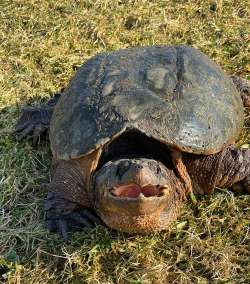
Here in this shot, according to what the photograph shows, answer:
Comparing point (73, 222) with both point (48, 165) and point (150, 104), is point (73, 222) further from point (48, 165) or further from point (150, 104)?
point (150, 104)

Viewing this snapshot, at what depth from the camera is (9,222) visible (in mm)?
3604

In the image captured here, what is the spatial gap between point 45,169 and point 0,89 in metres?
1.09

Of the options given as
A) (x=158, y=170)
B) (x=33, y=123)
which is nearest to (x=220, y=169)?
(x=158, y=170)

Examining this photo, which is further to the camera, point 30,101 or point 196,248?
point 30,101

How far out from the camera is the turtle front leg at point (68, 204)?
11.4 ft

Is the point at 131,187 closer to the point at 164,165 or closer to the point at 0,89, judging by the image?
the point at 164,165

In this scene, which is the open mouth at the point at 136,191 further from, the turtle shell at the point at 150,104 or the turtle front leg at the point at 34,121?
the turtle front leg at the point at 34,121

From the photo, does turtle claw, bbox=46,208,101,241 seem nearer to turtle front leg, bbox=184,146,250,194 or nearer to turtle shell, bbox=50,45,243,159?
turtle shell, bbox=50,45,243,159

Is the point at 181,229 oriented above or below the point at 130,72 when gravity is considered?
below

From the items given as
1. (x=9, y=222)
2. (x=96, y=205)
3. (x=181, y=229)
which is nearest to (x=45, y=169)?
→ (x=9, y=222)

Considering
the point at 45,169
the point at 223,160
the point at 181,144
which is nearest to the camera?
the point at 181,144

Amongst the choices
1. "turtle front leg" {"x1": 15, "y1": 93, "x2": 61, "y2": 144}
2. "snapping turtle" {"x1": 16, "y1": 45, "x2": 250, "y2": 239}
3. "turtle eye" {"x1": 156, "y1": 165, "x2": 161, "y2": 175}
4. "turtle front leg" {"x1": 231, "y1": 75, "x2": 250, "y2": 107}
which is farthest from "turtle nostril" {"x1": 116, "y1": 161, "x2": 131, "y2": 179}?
"turtle front leg" {"x1": 231, "y1": 75, "x2": 250, "y2": 107}

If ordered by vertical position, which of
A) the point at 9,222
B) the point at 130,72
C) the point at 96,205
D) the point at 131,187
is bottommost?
the point at 9,222

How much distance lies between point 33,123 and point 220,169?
1508 mm
